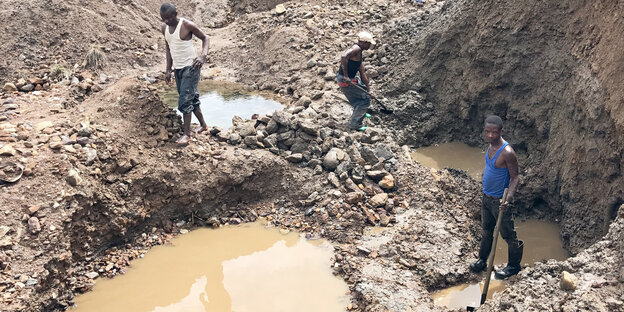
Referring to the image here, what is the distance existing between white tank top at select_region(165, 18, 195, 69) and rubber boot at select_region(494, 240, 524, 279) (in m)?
3.97

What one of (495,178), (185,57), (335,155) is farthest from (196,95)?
(495,178)

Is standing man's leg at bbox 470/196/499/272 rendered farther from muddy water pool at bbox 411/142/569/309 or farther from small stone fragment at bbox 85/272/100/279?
small stone fragment at bbox 85/272/100/279

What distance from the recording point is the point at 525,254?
5352 mm

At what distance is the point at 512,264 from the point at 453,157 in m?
2.60

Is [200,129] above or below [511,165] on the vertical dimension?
below

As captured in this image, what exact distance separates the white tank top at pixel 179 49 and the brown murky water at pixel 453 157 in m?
3.35

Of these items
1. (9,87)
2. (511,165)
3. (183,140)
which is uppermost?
(511,165)

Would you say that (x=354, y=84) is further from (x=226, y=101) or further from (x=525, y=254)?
(x=525, y=254)

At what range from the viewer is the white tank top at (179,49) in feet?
18.9

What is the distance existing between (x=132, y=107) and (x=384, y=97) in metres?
3.94

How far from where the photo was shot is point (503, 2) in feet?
23.2

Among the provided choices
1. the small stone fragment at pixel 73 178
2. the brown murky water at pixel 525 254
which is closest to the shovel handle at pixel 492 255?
the brown murky water at pixel 525 254

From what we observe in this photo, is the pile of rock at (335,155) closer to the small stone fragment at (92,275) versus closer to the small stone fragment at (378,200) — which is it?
the small stone fragment at (378,200)

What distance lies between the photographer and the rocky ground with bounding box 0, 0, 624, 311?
178 inches
